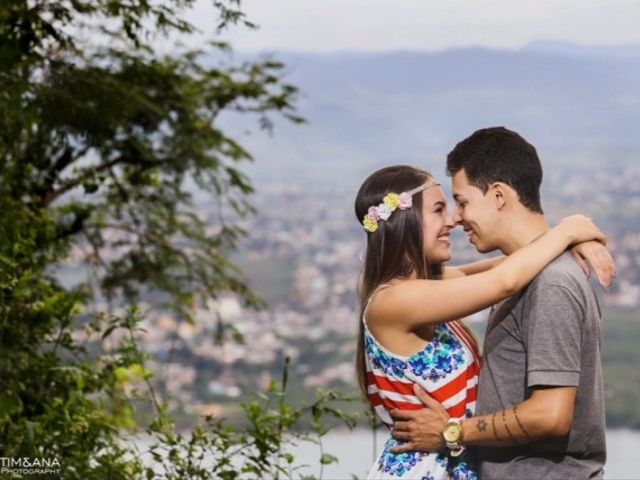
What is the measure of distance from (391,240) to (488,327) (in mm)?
274

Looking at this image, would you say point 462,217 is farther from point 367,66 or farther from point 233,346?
point 367,66

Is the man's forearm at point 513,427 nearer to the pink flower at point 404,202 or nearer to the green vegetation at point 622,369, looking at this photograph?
the pink flower at point 404,202

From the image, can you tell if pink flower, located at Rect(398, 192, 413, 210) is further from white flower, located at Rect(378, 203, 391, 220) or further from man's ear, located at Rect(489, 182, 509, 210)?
man's ear, located at Rect(489, 182, 509, 210)

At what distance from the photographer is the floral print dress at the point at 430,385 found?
262 centimetres

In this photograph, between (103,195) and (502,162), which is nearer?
(502,162)

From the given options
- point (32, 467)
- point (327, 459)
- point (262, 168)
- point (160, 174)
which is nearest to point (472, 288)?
point (327, 459)

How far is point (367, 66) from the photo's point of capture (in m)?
89.9

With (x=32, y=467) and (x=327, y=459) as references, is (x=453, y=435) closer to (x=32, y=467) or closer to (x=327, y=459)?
(x=327, y=459)

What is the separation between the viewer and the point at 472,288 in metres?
2.48

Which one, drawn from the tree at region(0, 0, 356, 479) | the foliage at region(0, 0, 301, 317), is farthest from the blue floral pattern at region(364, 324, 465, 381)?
the foliage at region(0, 0, 301, 317)

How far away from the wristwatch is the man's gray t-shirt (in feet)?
0.19

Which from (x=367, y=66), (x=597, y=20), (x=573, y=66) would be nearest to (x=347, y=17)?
(x=367, y=66)

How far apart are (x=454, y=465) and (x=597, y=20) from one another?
6316 cm

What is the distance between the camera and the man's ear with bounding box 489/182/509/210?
255 cm
